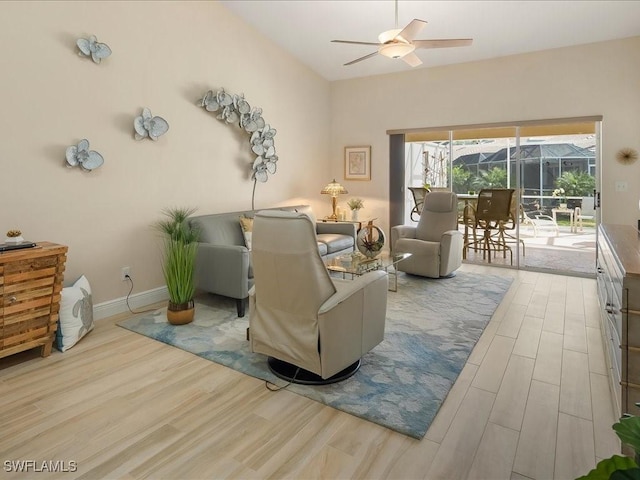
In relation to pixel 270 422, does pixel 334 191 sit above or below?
above

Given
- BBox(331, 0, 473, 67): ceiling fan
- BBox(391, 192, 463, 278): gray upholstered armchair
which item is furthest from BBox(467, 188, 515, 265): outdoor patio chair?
BBox(331, 0, 473, 67): ceiling fan

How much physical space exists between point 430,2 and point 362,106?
8.23ft

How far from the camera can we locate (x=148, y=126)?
3.94 meters

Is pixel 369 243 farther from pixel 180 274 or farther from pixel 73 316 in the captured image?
pixel 73 316

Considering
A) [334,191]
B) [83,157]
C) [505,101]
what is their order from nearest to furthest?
[83,157]
[505,101]
[334,191]

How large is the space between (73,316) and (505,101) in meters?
5.69

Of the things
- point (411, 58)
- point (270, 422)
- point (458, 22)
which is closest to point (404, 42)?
point (411, 58)

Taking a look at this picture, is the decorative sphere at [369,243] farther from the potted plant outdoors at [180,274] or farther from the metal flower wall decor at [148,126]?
the metal flower wall decor at [148,126]

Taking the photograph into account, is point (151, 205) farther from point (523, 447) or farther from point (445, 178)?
point (445, 178)

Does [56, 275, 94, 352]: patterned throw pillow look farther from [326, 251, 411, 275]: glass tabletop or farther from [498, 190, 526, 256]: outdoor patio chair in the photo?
[498, 190, 526, 256]: outdoor patio chair

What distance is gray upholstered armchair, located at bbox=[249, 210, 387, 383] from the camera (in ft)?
7.37

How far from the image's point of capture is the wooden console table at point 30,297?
8.64ft

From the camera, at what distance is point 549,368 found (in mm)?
2670

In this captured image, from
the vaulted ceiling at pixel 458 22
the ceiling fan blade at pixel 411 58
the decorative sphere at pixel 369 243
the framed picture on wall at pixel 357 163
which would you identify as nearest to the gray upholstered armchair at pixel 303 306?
the decorative sphere at pixel 369 243
